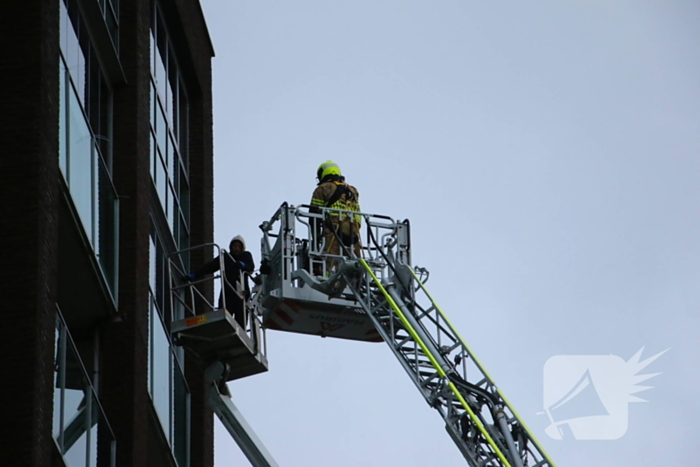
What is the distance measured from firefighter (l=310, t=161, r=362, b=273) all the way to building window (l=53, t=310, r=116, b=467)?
8.54 meters

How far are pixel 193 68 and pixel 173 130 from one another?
1834 mm

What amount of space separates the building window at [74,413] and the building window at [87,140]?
1.76 m

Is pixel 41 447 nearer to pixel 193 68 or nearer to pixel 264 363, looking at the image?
pixel 264 363

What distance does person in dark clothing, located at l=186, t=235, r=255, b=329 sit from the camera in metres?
20.0

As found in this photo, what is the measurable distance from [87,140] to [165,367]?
5.37 m

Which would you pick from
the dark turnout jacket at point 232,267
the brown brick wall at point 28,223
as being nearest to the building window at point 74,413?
the brown brick wall at point 28,223

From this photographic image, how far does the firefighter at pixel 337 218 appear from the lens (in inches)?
963

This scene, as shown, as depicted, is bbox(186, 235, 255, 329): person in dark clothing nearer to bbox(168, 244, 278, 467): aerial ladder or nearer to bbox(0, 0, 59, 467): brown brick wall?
bbox(168, 244, 278, 467): aerial ladder

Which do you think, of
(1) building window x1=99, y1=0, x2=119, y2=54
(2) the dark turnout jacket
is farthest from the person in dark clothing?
(1) building window x1=99, y1=0, x2=119, y2=54

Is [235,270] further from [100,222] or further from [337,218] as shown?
[337,218]

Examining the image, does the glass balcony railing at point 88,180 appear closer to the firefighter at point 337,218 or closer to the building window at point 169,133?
the building window at point 169,133

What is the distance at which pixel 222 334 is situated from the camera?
62.9 ft

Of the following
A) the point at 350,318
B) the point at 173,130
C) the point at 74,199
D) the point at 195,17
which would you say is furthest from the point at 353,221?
the point at 74,199

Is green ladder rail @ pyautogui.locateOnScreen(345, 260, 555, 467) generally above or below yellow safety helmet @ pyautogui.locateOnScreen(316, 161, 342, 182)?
below
